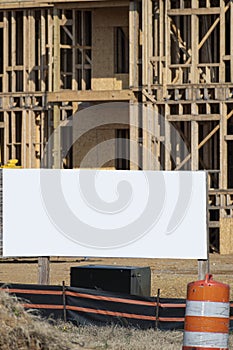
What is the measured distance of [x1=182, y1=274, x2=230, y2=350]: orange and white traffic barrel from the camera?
1282 centimetres

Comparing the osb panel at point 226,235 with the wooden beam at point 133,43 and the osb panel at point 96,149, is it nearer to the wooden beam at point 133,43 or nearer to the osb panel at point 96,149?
the wooden beam at point 133,43

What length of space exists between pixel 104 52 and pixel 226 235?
883cm

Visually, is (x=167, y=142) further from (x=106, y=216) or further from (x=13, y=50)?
(x=106, y=216)

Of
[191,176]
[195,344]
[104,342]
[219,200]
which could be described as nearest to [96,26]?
[219,200]

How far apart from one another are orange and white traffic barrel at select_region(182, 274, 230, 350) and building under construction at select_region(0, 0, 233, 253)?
23.3 metres

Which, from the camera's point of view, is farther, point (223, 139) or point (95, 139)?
point (95, 139)

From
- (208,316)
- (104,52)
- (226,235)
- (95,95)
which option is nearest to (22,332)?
(208,316)

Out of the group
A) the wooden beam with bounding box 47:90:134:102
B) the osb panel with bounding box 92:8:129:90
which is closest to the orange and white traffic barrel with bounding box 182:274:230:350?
the wooden beam with bounding box 47:90:134:102

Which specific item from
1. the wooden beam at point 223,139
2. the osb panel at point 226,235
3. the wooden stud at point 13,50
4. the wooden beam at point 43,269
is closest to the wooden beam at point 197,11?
the wooden beam at point 223,139

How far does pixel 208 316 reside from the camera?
42.2 ft

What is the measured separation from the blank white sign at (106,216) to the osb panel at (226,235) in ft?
57.8

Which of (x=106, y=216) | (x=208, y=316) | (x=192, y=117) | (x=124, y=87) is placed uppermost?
(x=124, y=87)

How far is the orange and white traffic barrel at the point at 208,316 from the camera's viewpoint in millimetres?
12820

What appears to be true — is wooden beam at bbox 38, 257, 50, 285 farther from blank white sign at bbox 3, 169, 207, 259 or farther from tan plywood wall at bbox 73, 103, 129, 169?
tan plywood wall at bbox 73, 103, 129, 169
